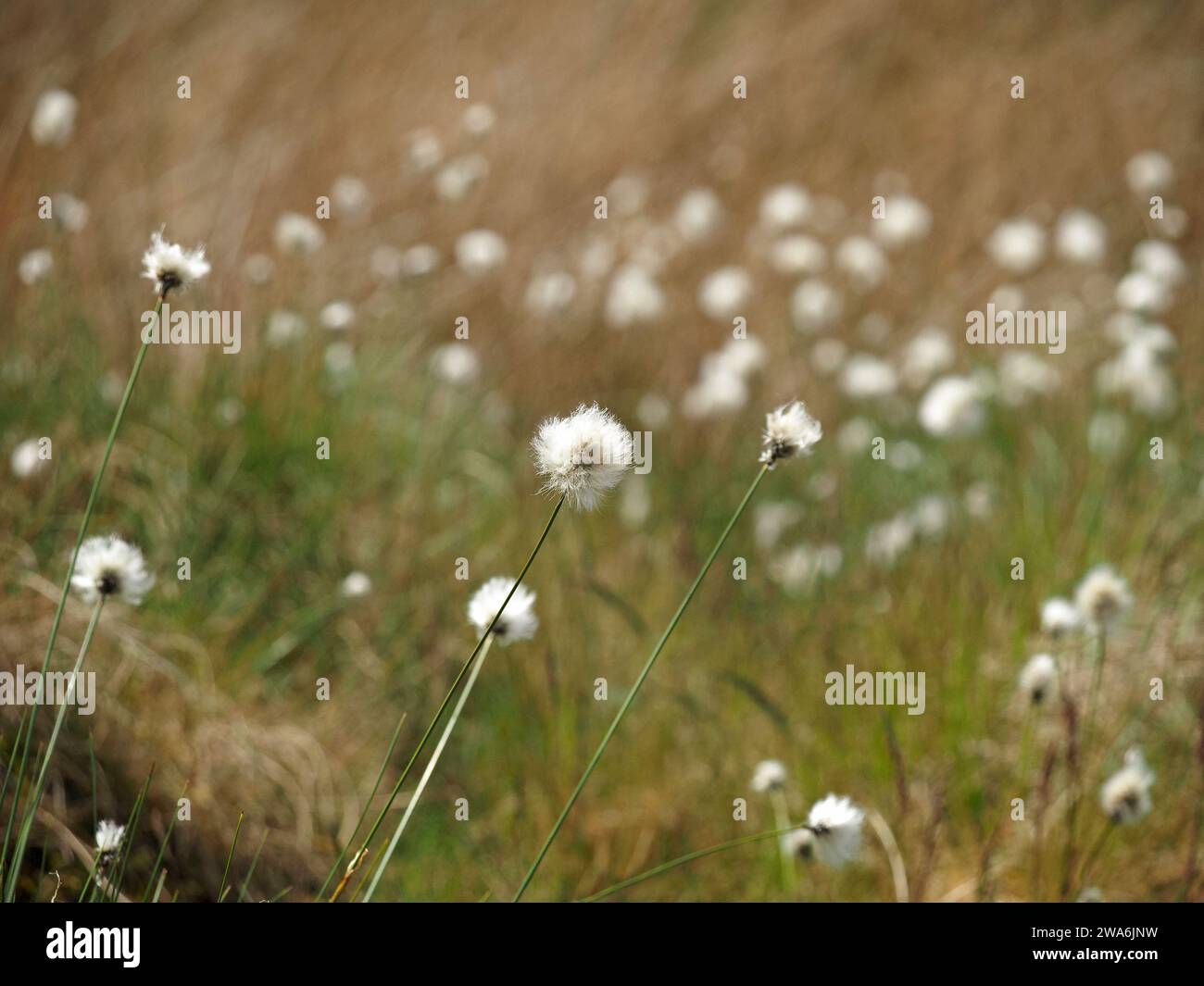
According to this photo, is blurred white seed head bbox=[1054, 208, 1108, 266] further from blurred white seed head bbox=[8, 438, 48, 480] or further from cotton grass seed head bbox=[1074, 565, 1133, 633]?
blurred white seed head bbox=[8, 438, 48, 480]

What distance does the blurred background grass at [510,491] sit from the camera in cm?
213

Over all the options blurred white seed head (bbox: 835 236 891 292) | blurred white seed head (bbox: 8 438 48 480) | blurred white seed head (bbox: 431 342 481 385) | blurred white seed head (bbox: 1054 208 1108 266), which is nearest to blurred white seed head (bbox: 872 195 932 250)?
blurred white seed head (bbox: 835 236 891 292)

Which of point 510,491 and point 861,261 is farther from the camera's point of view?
point 861,261

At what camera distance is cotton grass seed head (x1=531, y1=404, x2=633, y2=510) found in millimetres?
1185

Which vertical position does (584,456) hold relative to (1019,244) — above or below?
below

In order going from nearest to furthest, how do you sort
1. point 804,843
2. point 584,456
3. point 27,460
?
point 584,456, point 804,843, point 27,460

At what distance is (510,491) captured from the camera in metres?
3.20

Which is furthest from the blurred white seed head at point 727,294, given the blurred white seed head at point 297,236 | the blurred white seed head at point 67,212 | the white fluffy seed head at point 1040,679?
the white fluffy seed head at point 1040,679

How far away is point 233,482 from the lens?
8.99ft

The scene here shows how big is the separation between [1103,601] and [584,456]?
1.14 meters

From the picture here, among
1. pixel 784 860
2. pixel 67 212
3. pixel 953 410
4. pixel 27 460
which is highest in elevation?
pixel 67 212

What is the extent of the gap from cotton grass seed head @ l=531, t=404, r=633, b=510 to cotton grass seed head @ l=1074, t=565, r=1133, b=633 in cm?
107

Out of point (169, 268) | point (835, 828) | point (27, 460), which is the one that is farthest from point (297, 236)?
point (835, 828)

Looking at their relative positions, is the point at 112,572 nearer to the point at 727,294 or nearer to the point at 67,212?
the point at 67,212
